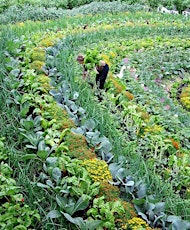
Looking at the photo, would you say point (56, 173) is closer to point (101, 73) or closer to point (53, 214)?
point (53, 214)

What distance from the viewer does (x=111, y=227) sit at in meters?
2.76

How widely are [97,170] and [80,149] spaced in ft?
1.12

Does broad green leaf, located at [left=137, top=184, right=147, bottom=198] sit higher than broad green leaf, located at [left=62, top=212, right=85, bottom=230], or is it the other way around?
broad green leaf, located at [left=62, top=212, right=85, bottom=230]

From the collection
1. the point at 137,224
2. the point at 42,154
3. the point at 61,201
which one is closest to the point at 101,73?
the point at 42,154

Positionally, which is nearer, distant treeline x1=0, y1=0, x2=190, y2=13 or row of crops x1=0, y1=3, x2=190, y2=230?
row of crops x1=0, y1=3, x2=190, y2=230

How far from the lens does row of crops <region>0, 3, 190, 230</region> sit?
2885mm

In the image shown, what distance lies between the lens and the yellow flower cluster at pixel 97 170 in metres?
3.19

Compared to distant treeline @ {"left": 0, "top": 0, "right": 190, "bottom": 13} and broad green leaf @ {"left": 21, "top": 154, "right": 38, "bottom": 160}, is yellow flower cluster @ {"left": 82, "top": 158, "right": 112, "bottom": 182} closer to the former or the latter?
broad green leaf @ {"left": 21, "top": 154, "right": 38, "bottom": 160}

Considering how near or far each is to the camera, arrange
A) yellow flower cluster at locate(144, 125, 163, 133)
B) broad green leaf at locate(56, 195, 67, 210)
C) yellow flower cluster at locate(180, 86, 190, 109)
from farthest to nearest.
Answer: yellow flower cluster at locate(180, 86, 190, 109)
yellow flower cluster at locate(144, 125, 163, 133)
broad green leaf at locate(56, 195, 67, 210)

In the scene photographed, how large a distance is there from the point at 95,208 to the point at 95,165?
48 cm

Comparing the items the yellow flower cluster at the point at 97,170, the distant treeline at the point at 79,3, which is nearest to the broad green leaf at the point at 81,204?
the yellow flower cluster at the point at 97,170

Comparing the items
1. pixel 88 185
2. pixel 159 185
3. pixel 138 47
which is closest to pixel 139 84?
pixel 138 47

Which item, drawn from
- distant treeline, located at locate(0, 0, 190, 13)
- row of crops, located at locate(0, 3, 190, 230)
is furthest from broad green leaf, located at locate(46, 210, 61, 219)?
distant treeline, located at locate(0, 0, 190, 13)

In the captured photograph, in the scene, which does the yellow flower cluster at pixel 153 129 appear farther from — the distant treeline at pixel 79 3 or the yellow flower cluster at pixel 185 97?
the distant treeline at pixel 79 3
